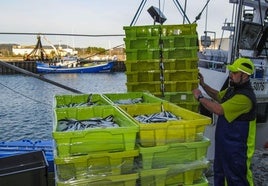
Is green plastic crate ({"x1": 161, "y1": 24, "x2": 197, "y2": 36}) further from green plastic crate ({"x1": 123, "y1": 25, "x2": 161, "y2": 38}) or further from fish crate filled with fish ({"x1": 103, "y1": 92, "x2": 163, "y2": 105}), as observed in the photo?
fish crate filled with fish ({"x1": 103, "y1": 92, "x2": 163, "y2": 105})

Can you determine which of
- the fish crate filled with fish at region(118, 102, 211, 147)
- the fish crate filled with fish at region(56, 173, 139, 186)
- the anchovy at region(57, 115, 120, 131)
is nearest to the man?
the fish crate filled with fish at region(118, 102, 211, 147)

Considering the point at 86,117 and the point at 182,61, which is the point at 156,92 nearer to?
the point at 182,61

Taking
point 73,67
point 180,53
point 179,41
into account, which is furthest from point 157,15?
point 73,67

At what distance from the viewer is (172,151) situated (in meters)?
3.11

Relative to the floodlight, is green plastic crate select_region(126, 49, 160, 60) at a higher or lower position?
lower

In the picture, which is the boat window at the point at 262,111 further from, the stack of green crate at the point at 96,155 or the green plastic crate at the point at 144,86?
the stack of green crate at the point at 96,155

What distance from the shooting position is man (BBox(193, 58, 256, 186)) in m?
3.60

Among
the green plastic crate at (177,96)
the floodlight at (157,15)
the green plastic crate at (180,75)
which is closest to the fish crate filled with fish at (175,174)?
the green plastic crate at (177,96)

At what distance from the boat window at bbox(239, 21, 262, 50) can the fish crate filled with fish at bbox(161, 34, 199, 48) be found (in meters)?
1.41

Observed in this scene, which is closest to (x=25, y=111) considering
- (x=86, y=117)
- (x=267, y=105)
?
(x=267, y=105)

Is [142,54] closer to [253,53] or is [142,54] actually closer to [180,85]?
[180,85]

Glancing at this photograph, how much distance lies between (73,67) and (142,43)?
56497 millimetres

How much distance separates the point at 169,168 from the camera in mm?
3107

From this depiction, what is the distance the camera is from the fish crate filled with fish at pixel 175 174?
3.07 m
